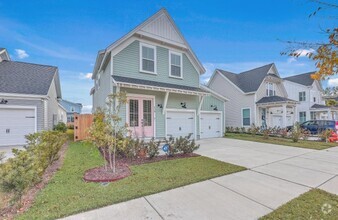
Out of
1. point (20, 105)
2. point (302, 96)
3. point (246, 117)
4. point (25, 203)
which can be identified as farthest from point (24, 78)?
point (302, 96)

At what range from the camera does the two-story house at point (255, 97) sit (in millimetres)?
18422

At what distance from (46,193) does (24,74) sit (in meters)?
11.7

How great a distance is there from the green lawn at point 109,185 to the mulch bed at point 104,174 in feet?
0.61

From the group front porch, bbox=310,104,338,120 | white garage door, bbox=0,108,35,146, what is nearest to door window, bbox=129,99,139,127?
white garage door, bbox=0,108,35,146

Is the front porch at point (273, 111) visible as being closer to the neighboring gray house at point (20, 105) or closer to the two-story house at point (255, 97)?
the two-story house at point (255, 97)

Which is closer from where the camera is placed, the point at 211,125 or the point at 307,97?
the point at 211,125

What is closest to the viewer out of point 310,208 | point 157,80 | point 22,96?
point 310,208

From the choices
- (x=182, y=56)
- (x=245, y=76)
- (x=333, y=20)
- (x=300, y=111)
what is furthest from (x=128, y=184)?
(x=300, y=111)

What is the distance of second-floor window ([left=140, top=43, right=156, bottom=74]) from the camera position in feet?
36.7

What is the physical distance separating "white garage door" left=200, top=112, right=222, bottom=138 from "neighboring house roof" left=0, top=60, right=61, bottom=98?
11.1 metres

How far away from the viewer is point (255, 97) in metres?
18.4

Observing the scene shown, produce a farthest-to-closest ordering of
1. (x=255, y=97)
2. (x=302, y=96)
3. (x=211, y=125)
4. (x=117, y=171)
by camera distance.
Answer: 1. (x=302, y=96)
2. (x=255, y=97)
3. (x=211, y=125)
4. (x=117, y=171)

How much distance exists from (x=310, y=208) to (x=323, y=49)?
2.86 metres

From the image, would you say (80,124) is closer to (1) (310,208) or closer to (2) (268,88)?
(1) (310,208)
